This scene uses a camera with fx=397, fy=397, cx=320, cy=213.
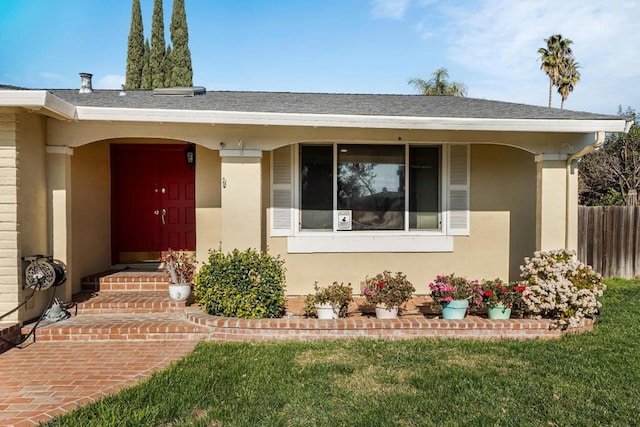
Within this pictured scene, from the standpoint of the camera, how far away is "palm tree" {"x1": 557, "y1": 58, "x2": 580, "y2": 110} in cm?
2677

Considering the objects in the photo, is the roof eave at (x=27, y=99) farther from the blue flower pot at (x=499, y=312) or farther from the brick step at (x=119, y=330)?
the blue flower pot at (x=499, y=312)

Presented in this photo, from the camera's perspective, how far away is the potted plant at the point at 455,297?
519 centimetres

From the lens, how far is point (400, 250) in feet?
22.9

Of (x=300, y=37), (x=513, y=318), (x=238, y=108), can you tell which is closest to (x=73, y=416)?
(x=238, y=108)

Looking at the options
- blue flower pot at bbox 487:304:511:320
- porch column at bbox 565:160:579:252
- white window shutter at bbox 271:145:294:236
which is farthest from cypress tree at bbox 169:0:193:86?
blue flower pot at bbox 487:304:511:320

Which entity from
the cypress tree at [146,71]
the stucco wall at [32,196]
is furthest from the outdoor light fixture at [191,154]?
the cypress tree at [146,71]

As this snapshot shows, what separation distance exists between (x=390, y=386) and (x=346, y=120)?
3514 mm

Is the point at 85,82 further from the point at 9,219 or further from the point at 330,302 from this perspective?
the point at 330,302

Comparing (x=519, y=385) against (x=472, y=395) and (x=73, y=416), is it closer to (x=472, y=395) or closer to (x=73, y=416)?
(x=472, y=395)

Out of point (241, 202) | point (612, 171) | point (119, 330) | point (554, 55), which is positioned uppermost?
point (554, 55)

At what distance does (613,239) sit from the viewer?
360 inches

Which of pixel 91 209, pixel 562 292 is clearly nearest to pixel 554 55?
pixel 562 292

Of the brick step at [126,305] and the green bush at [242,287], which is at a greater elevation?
the green bush at [242,287]

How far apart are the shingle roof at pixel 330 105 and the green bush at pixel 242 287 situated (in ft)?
7.03
